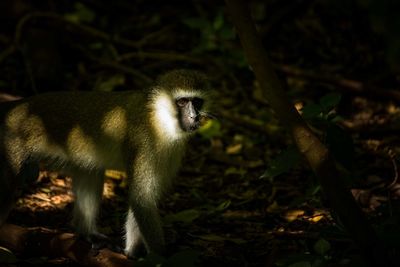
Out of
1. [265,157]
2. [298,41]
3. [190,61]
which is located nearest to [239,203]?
[265,157]

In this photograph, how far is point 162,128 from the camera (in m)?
5.08

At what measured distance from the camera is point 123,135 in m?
5.16

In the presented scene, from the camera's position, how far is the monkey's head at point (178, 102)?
16.6 feet

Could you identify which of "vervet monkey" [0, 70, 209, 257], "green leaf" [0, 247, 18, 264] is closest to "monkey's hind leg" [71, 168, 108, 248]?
"vervet monkey" [0, 70, 209, 257]

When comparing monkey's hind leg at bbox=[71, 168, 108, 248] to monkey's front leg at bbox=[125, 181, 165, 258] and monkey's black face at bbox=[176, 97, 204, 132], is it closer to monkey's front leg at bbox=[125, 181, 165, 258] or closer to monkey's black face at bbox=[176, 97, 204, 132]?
monkey's front leg at bbox=[125, 181, 165, 258]

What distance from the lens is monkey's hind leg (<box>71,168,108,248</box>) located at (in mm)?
5418

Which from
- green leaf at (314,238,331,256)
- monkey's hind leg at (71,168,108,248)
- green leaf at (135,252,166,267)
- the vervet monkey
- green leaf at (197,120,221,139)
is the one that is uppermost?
green leaf at (197,120,221,139)

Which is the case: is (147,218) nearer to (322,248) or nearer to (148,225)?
(148,225)

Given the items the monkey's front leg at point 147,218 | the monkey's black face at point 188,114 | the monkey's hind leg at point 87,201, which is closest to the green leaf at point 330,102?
the monkey's black face at point 188,114

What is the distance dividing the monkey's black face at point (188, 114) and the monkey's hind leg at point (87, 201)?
900 mm

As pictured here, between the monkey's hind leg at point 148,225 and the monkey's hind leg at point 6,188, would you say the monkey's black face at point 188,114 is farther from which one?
the monkey's hind leg at point 6,188

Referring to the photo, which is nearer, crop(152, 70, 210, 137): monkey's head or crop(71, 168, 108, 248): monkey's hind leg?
crop(152, 70, 210, 137): monkey's head

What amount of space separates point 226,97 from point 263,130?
1390 mm

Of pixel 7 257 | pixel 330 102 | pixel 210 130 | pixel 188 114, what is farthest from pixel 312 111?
pixel 210 130
